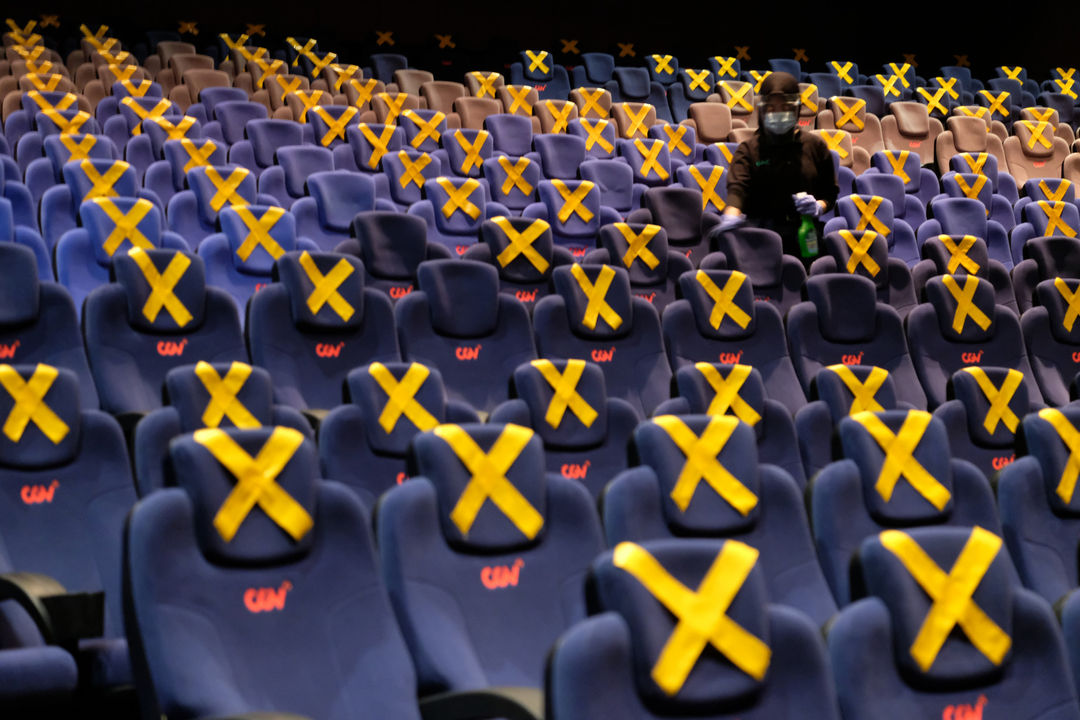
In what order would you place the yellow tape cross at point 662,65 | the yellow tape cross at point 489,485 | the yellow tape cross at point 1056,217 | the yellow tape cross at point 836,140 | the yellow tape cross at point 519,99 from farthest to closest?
the yellow tape cross at point 662,65 → the yellow tape cross at point 519,99 → the yellow tape cross at point 836,140 → the yellow tape cross at point 1056,217 → the yellow tape cross at point 489,485

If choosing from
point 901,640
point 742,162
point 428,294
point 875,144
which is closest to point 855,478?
point 901,640

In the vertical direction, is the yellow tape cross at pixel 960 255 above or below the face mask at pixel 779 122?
below

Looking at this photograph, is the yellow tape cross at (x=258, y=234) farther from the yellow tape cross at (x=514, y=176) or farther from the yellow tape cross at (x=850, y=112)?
the yellow tape cross at (x=850, y=112)

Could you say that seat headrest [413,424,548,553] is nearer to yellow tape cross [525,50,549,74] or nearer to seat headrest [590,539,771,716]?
seat headrest [590,539,771,716]

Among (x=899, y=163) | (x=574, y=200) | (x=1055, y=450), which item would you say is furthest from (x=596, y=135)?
(x=1055, y=450)

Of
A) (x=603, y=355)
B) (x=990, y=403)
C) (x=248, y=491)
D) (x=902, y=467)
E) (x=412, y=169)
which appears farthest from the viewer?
(x=412, y=169)

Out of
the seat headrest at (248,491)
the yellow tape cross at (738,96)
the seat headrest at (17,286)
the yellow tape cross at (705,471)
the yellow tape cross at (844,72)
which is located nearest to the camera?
the seat headrest at (248,491)

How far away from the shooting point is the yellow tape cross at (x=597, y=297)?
145 cm

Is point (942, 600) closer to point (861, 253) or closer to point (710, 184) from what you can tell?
Result: point (861, 253)

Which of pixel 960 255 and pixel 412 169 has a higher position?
pixel 412 169

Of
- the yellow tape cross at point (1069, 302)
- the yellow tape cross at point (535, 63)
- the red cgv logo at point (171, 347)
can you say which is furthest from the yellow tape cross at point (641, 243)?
the yellow tape cross at point (535, 63)

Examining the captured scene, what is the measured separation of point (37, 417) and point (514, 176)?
135cm

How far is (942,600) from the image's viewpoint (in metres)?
0.74

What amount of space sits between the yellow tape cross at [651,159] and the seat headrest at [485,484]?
158cm
